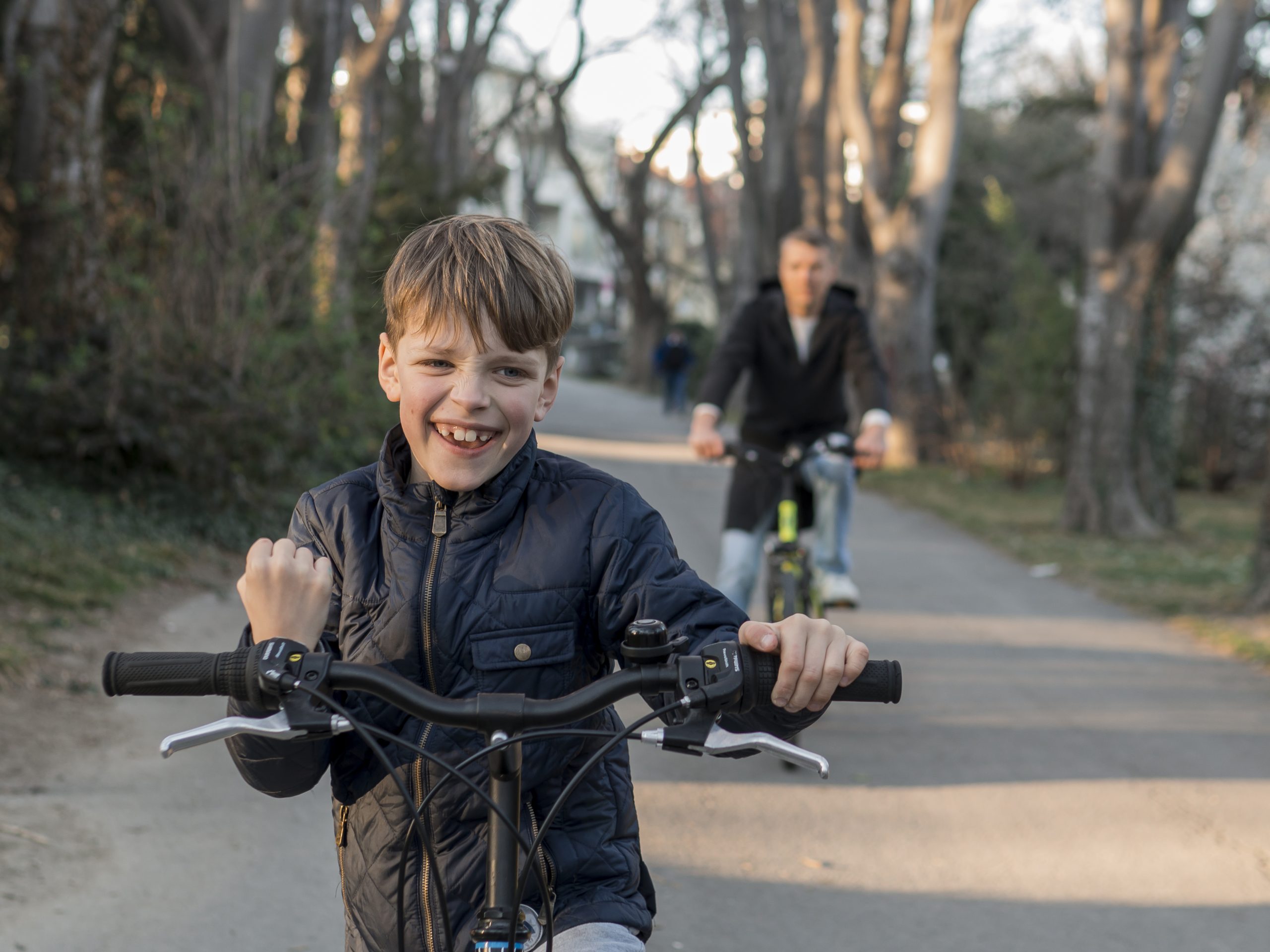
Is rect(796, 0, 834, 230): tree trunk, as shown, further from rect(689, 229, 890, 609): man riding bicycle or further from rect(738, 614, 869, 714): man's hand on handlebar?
rect(738, 614, 869, 714): man's hand on handlebar

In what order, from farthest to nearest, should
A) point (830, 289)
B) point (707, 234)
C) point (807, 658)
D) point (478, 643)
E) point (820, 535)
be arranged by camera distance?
point (707, 234), point (830, 289), point (820, 535), point (478, 643), point (807, 658)

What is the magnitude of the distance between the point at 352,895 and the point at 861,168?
18303mm

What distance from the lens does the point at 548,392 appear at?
8.11ft

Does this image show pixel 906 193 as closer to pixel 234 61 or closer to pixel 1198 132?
pixel 1198 132

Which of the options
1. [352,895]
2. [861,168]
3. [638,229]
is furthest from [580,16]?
[352,895]

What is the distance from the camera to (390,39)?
1530cm

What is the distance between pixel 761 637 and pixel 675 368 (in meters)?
30.7

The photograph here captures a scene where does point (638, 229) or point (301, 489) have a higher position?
point (638, 229)

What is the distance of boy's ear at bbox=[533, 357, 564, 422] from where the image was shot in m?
2.42

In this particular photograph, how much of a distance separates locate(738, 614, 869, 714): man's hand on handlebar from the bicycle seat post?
365 mm

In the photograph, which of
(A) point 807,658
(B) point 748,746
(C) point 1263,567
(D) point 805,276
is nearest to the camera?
(B) point 748,746

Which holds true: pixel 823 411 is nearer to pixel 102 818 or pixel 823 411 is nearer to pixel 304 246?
pixel 102 818

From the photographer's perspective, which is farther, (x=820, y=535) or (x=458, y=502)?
(x=820, y=535)

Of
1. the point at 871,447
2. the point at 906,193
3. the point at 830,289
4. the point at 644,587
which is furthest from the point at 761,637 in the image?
the point at 906,193
